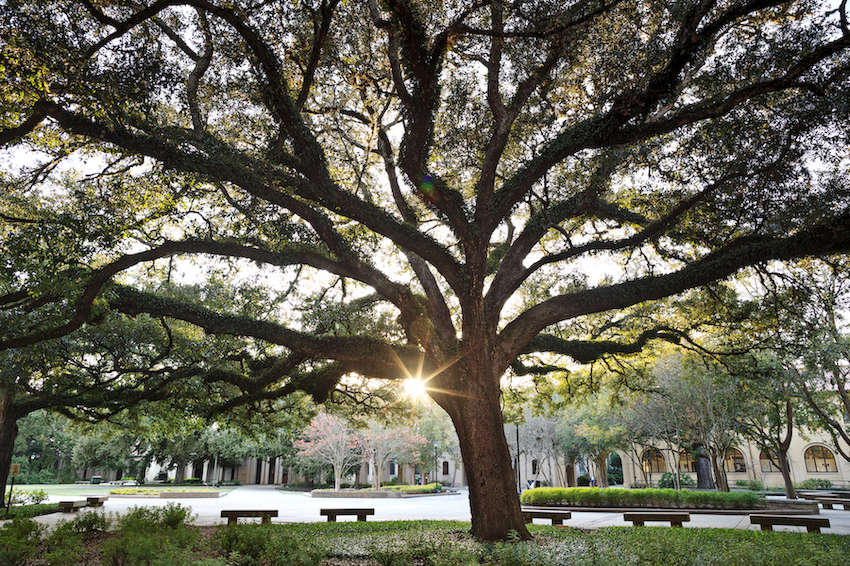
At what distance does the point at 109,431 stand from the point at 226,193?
1706 centimetres

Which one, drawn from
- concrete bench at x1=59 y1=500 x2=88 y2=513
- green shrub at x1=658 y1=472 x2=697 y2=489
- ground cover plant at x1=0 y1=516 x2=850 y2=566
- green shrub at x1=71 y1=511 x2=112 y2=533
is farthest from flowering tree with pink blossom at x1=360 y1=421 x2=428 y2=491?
ground cover plant at x1=0 y1=516 x2=850 y2=566

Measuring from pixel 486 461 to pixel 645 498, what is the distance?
16.6 m

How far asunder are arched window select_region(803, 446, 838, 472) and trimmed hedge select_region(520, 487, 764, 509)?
24.8 metres

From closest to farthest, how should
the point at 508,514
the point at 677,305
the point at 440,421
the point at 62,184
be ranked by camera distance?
1. the point at 508,514
2. the point at 62,184
3. the point at 677,305
4. the point at 440,421

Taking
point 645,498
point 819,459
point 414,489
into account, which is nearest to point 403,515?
point 645,498

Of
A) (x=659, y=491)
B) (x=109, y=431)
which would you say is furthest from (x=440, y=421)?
(x=109, y=431)

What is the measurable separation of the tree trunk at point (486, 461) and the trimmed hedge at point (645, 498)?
15.6 m

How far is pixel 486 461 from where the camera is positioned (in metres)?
8.50

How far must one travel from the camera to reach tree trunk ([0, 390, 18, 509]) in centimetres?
1540

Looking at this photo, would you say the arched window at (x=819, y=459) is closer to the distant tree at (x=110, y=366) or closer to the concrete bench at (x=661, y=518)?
the concrete bench at (x=661, y=518)

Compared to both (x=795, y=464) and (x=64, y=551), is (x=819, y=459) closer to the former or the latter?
(x=795, y=464)

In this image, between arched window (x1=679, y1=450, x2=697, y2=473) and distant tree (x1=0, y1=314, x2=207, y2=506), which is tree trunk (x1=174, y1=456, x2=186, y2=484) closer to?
distant tree (x1=0, y1=314, x2=207, y2=506)

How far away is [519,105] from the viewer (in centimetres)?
917

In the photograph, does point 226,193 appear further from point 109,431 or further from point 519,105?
point 109,431
